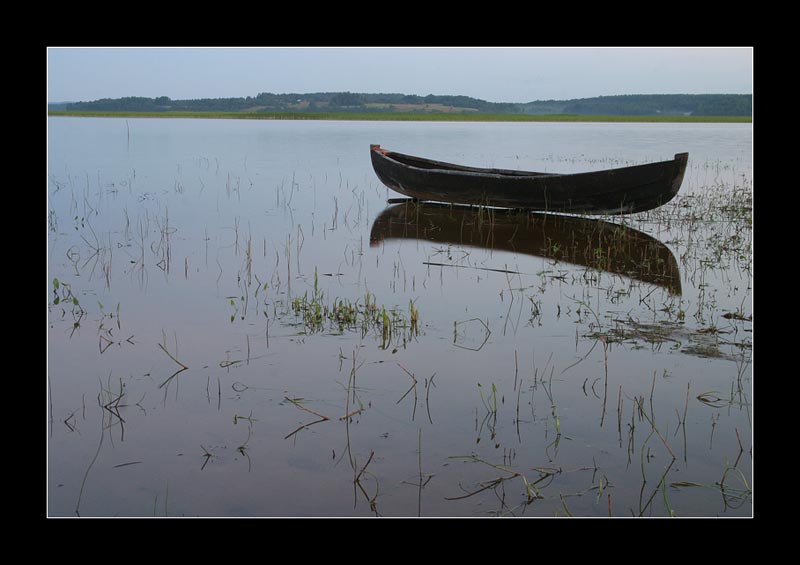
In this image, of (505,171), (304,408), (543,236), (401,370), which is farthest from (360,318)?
(505,171)

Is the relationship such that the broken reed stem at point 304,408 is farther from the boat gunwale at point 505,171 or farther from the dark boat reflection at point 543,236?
the boat gunwale at point 505,171

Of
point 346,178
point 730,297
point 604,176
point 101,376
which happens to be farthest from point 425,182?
point 101,376

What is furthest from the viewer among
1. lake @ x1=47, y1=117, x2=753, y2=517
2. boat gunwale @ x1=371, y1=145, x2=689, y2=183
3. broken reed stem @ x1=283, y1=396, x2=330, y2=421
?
boat gunwale @ x1=371, y1=145, x2=689, y2=183

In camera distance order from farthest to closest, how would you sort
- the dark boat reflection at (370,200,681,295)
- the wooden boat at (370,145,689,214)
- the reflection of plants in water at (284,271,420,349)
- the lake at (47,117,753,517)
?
the wooden boat at (370,145,689,214) → the dark boat reflection at (370,200,681,295) → the reflection of plants in water at (284,271,420,349) → the lake at (47,117,753,517)

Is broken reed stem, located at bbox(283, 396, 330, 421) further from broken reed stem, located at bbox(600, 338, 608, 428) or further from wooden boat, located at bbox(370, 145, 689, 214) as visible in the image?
wooden boat, located at bbox(370, 145, 689, 214)

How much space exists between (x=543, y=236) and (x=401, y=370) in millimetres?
6702

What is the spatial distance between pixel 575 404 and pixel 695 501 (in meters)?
1.34

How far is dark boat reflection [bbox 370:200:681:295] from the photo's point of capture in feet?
33.4

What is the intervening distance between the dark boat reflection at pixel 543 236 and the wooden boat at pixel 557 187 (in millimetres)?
228

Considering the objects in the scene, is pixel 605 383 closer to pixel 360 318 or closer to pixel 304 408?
pixel 304 408

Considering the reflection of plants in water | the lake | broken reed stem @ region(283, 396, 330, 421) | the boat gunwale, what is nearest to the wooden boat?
the boat gunwale

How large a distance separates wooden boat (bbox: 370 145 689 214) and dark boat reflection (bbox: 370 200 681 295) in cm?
23

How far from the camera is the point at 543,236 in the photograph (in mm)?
12531

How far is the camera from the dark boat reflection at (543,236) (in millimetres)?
10172
